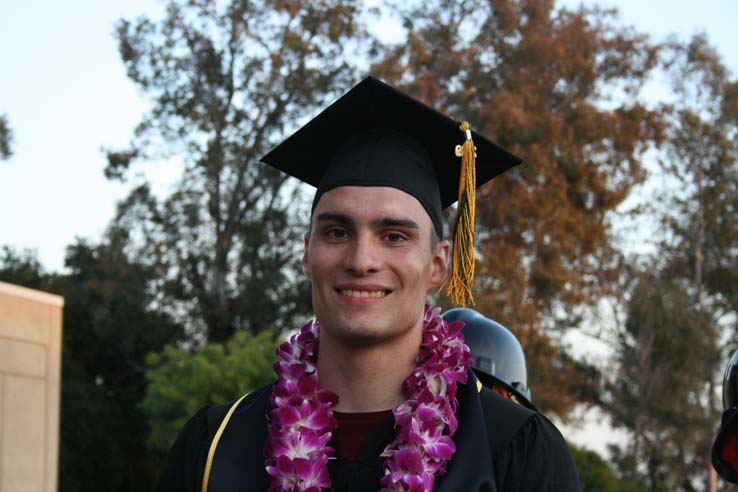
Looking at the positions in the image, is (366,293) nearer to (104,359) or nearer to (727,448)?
(727,448)

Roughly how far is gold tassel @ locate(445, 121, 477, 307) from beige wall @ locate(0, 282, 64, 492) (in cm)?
1405

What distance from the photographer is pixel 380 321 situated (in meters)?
2.94

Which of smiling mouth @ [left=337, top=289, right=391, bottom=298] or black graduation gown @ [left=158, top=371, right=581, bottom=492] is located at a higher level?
smiling mouth @ [left=337, top=289, right=391, bottom=298]

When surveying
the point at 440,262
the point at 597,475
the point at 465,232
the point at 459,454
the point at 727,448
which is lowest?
the point at 459,454

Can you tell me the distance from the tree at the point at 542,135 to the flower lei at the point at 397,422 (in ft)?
64.4

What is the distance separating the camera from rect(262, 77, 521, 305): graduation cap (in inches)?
125

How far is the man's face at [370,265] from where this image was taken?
2936mm

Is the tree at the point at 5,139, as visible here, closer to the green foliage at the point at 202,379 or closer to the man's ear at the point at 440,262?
the green foliage at the point at 202,379

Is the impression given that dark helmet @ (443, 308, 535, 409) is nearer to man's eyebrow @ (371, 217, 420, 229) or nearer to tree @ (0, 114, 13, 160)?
man's eyebrow @ (371, 217, 420, 229)

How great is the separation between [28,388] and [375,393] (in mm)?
15073

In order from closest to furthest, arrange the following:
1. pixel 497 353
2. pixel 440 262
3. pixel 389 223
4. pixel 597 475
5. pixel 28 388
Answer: pixel 389 223 → pixel 440 262 → pixel 497 353 → pixel 28 388 → pixel 597 475

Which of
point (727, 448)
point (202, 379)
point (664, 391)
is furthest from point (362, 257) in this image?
point (664, 391)

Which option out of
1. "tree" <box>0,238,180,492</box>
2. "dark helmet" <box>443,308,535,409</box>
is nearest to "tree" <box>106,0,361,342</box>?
"tree" <box>0,238,180,492</box>

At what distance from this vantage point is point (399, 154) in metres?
3.26
